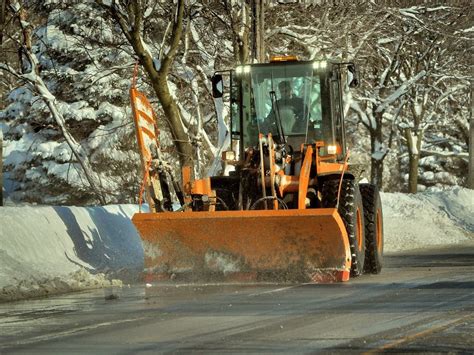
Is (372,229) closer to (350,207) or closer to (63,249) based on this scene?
(350,207)

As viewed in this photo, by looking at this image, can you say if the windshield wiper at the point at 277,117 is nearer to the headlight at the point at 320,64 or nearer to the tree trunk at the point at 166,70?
the headlight at the point at 320,64

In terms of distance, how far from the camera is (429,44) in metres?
35.2

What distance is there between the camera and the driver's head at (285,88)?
14.7 metres

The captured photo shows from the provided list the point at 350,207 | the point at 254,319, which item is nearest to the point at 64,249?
the point at 350,207

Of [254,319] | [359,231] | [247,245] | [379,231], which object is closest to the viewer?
[254,319]

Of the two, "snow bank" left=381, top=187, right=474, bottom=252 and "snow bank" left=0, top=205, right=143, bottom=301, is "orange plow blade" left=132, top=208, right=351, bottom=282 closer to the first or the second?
"snow bank" left=0, top=205, right=143, bottom=301

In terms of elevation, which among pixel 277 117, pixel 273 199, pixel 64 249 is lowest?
pixel 64 249

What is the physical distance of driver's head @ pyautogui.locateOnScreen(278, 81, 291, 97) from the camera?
1469 centimetres

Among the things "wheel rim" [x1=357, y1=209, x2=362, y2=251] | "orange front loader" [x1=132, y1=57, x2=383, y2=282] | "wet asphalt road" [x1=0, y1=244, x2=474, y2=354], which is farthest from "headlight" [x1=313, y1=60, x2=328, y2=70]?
"wet asphalt road" [x1=0, y1=244, x2=474, y2=354]

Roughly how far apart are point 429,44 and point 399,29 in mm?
3727

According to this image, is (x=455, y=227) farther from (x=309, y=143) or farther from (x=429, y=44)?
(x=309, y=143)

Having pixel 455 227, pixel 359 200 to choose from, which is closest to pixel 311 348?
pixel 359 200

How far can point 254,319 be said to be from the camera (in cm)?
926

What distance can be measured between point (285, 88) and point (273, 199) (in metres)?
2.02
